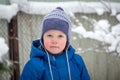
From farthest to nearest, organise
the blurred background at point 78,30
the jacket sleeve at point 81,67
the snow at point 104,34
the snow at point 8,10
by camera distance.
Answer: the snow at point 104,34, the blurred background at point 78,30, the snow at point 8,10, the jacket sleeve at point 81,67

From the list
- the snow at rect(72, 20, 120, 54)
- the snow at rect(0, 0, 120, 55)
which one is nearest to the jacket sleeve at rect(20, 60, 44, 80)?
the snow at rect(0, 0, 120, 55)

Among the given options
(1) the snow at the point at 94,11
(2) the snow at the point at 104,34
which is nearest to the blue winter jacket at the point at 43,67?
(1) the snow at the point at 94,11

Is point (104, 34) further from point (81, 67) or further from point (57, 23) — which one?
point (57, 23)

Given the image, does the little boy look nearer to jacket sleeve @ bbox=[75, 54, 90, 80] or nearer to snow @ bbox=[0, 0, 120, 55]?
jacket sleeve @ bbox=[75, 54, 90, 80]

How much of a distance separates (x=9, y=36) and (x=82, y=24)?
3.69 feet

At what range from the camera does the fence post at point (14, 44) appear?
4223 mm

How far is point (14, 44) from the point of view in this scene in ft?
14.1

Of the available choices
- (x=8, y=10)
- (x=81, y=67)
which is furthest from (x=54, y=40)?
(x=8, y=10)

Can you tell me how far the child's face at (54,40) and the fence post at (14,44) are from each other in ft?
5.63

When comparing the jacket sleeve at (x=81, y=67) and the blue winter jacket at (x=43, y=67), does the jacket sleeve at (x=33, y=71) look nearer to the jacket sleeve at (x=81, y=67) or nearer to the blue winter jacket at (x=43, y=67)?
the blue winter jacket at (x=43, y=67)

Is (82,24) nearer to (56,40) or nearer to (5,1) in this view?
(5,1)

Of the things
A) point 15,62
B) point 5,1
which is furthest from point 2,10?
point 15,62

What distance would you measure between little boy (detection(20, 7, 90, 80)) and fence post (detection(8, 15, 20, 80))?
5.25 ft

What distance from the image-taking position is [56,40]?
100 inches
